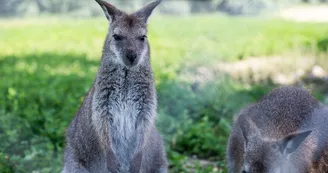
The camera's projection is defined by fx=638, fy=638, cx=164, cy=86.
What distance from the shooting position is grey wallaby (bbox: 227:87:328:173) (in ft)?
13.4

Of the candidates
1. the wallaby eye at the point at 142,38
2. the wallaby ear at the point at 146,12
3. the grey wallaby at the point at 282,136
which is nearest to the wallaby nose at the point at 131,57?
the wallaby eye at the point at 142,38

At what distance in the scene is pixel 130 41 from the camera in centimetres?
456

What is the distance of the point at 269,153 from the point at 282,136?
0.36 meters

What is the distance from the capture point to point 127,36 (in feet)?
15.0

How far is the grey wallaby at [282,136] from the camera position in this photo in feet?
13.4

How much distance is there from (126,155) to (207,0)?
481 inches

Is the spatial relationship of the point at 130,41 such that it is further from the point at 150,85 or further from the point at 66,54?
the point at 66,54

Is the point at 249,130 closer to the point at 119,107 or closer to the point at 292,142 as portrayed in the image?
the point at 292,142

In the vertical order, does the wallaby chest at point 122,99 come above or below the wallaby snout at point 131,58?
below

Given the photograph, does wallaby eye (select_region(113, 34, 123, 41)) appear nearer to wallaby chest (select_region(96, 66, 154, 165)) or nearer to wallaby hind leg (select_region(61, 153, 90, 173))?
wallaby chest (select_region(96, 66, 154, 165))

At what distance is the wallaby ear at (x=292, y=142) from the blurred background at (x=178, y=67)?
1603mm

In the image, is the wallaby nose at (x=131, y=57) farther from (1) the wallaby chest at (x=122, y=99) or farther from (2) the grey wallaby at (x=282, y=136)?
(2) the grey wallaby at (x=282, y=136)

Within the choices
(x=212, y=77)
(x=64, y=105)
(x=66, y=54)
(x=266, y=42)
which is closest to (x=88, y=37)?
(x=66, y=54)

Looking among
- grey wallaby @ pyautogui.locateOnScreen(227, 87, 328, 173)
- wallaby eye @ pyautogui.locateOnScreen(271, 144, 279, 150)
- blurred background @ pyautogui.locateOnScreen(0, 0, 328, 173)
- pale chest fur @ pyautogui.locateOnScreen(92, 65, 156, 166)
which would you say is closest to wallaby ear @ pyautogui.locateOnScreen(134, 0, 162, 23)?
pale chest fur @ pyautogui.locateOnScreen(92, 65, 156, 166)
